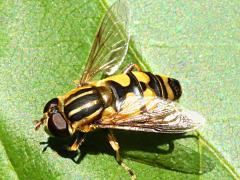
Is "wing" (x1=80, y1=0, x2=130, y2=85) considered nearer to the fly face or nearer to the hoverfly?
the hoverfly

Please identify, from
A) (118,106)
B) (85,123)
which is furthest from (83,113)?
(118,106)

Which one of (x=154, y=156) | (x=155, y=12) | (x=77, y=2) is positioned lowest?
(x=154, y=156)

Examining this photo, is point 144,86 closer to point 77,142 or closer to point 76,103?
point 76,103

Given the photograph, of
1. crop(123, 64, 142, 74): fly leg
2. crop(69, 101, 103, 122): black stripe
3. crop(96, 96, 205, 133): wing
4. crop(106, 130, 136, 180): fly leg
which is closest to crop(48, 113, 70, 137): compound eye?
crop(69, 101, 103, 122): black stripe

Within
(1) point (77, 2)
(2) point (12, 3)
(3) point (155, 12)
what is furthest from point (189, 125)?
(2) point (12, 3)

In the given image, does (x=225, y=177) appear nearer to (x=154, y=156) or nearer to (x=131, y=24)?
(x=154, y=156)

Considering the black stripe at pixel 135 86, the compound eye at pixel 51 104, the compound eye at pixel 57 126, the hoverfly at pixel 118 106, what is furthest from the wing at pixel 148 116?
the compound eye at pixel 51 104
